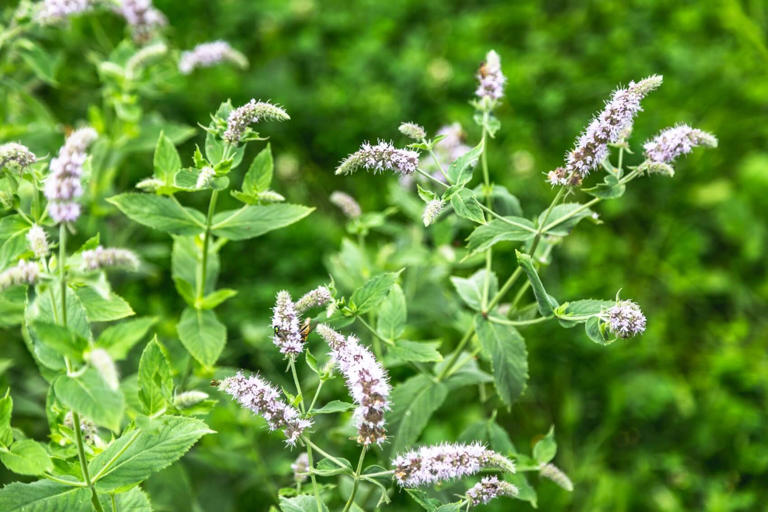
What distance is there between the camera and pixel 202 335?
2111mm

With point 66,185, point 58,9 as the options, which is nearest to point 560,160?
point 58,9

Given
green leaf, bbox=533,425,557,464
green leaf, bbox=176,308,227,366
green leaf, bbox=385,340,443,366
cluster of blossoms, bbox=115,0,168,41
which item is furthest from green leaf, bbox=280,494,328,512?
cluster of blossoms, bbox=115,0,168,41

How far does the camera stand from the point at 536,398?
11.3 ft

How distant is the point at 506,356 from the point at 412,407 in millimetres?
315

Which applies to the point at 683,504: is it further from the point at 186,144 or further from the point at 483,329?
the point at 186,144

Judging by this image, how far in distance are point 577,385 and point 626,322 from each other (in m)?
2.05

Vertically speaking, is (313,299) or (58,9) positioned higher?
(58,9)

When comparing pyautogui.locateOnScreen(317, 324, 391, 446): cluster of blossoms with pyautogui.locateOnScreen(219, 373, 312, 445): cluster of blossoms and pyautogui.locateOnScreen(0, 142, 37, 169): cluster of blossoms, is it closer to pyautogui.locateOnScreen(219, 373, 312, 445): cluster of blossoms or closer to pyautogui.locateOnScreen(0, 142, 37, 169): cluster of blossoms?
pyautogui.locateOnScreen(219, 373, 312, 445): cluster of blossoms

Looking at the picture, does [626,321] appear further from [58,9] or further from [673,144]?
[58,9]

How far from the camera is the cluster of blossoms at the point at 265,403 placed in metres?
1.52

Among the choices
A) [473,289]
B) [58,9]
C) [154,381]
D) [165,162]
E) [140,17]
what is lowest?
[154,381]

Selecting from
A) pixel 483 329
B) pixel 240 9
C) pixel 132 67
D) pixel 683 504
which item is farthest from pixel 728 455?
pixel 240 9

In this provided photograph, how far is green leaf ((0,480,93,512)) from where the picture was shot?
1.62 meters

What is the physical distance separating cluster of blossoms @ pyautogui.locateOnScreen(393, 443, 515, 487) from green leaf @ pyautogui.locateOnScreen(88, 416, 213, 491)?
0.45m
